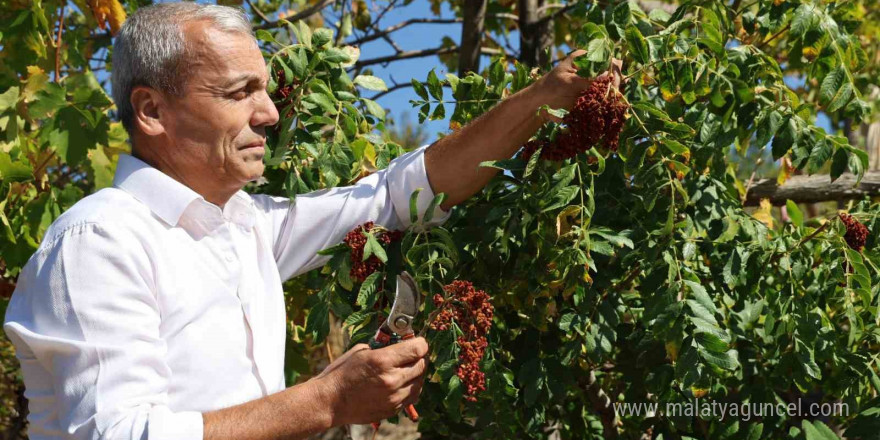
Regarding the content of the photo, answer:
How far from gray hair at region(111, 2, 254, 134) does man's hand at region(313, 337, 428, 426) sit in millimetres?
758

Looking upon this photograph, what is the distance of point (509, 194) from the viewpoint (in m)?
2.66

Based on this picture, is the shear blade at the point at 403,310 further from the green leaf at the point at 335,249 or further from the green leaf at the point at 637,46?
the green leaf at the point at 637,46

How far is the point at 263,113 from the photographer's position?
2.29m

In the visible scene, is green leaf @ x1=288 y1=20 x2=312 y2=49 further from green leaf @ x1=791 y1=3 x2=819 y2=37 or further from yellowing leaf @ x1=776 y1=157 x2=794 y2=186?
yellowing leaf @ x1=776 y1=157 x2=794 y2=186

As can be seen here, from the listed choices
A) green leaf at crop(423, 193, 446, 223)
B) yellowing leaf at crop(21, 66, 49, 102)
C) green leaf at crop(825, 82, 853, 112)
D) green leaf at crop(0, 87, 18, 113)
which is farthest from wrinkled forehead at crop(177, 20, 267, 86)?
green leaf at crop(0, 87, 18, 113)

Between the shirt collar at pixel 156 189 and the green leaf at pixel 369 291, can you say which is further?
the green leaf at pixel 369 291

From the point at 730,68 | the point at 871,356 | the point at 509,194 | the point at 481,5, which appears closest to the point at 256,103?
the point at 509,194

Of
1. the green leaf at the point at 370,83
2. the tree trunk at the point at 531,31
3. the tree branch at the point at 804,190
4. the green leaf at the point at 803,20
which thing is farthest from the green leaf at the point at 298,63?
the tree branch at the point at 804,190

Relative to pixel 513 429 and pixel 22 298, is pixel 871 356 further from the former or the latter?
pixel 22 298

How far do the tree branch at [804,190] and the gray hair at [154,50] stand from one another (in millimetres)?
2854

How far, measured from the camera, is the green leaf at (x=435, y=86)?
2.78 metres

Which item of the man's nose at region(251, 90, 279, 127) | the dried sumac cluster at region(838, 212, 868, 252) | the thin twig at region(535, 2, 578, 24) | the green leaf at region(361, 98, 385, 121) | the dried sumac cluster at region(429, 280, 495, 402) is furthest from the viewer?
the thin twig at region(535, 2, 578, 24)

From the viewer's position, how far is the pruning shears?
2023 millimetres

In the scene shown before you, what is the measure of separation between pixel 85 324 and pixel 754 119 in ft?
6.20
